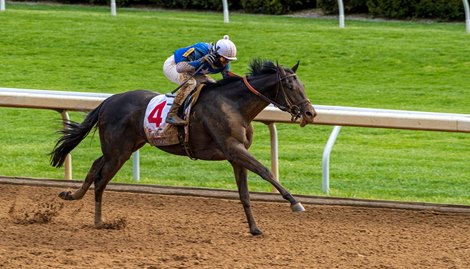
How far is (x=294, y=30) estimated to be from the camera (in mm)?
16469

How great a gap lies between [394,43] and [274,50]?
159cm

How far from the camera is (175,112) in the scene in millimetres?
8531

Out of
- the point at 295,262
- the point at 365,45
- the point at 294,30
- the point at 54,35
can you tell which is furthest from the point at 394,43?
the point at 295,262

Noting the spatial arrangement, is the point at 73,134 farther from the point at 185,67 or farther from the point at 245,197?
the point at 245,197

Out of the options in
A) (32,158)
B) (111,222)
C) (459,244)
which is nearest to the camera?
(459,244)

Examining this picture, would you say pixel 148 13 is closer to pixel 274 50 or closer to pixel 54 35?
pixel 54 35

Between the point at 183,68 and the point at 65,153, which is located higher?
the point at 183,68

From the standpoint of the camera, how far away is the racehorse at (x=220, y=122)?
815 centimetres

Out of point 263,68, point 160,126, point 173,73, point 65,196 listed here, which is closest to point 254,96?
point 263,68

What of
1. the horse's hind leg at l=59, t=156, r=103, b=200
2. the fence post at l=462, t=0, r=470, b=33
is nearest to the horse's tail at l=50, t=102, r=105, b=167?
the horse's hind leg at l=59, t=156, r=103, b=200

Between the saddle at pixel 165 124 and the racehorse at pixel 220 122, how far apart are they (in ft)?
0.14

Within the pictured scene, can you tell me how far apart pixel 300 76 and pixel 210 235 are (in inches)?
259

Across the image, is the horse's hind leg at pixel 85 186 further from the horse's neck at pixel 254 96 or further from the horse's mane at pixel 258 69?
the horse's neck at pixel 254 96

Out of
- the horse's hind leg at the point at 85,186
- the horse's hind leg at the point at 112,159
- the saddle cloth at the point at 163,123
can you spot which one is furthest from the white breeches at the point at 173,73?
the horse's hind leg at the point at 85,186
